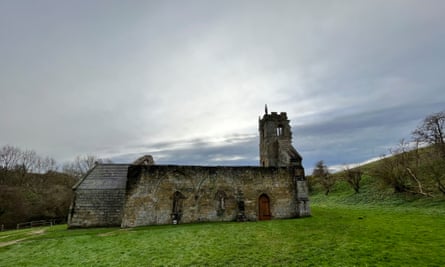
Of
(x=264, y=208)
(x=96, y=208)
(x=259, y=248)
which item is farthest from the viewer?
(x=264, y=208)

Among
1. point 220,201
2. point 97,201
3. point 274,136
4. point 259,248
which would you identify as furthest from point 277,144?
point 97,201

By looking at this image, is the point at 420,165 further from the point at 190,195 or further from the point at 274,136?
the point at 190,195

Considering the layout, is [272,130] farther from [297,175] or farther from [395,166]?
[395,166]

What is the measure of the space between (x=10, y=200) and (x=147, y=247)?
1189 inches

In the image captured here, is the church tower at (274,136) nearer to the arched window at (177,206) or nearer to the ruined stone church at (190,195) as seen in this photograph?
the ruined stone church at (190,195)

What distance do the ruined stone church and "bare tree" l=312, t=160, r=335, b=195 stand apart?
23050 mm

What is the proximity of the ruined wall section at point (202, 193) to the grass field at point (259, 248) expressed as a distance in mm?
4292

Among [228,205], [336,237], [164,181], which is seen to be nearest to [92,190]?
[164,181]

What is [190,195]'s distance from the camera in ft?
59.0

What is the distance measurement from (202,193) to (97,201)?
8.66 meters

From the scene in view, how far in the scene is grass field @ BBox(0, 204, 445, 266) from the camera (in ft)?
24.9

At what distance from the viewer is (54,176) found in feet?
140

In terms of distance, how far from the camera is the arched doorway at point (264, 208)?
1836 cm

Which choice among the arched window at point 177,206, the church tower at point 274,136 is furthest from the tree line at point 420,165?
the arched window at point 177,206
